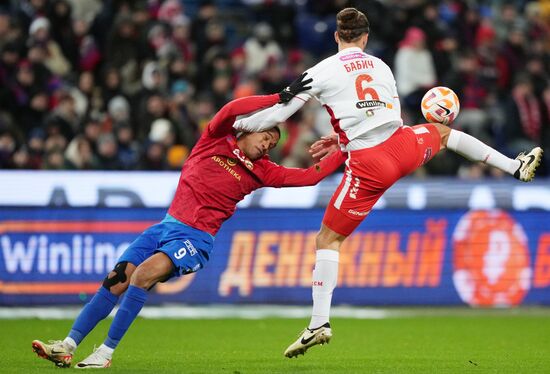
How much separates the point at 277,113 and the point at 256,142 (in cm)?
49

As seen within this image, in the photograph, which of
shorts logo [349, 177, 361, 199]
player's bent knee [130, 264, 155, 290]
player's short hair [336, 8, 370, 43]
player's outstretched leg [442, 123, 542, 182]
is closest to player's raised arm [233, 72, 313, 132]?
player's short hair [336, 8, 370, 43]

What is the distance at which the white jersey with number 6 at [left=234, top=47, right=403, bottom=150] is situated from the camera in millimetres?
9055

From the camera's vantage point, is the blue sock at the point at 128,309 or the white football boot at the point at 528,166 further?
the white football boot at the point at 528,166

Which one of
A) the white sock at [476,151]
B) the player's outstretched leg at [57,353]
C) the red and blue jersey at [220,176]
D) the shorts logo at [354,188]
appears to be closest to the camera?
the player's outstretched leg at [57,353]

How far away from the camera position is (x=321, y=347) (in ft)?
36.4

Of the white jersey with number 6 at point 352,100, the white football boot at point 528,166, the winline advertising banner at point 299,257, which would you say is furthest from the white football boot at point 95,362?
the winline advertising banner at point 299,257

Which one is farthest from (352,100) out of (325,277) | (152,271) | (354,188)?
(152,271)

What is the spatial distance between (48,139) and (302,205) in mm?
3836

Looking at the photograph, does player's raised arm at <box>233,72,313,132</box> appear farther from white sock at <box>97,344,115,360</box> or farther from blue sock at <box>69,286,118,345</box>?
white sock at <box>97,344,115,360</box>

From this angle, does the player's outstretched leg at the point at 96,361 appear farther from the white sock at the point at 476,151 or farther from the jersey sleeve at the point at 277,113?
the white sock at the point at 476,151

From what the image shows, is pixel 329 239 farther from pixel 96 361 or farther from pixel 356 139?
pixel 96 361

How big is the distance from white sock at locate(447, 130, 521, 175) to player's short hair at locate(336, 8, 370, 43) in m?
1.20

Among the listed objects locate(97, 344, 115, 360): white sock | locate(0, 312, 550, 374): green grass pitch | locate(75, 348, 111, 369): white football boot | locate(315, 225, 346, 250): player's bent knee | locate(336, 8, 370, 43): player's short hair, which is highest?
locate(336, 8, 370, 43): player's short hair

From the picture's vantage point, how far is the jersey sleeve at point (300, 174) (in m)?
9.55
